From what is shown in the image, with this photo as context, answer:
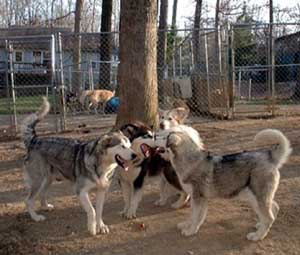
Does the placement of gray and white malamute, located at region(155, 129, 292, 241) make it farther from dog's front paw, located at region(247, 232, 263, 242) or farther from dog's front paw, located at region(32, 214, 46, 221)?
dog's front paw, located at region(32, 214, 46, 221)

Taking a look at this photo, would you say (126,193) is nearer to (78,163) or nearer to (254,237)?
(78,163)

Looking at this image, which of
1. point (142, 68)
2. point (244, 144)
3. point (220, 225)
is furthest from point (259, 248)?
point (244, 144)

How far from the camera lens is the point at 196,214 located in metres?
5.36

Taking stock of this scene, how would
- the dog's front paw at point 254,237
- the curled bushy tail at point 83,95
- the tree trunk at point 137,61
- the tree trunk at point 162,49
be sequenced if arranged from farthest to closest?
the curled bushy tail at point 83,95 → the tree trunk at point 162,49 → the tree trunk at point 137,61 → the dog's front paw at point 254,237

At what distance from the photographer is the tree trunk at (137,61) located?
841 cm

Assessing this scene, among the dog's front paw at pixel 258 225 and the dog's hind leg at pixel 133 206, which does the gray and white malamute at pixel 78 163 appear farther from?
the dog's front paw at pixel 258 225

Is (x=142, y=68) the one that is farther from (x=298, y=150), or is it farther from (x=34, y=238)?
(x=34, y=238)

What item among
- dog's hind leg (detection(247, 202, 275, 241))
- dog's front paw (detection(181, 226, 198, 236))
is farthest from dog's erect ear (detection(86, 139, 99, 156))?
dog's hind leg (detection(247, 202, 275, 241))

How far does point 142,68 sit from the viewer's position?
27.8 ft

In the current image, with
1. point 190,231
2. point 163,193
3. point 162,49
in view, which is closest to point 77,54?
point 162,49

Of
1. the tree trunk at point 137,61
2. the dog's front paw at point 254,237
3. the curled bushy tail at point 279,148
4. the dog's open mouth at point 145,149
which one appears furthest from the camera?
the tree trunk at point 137,61

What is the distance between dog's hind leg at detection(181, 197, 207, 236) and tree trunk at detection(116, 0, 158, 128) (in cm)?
340

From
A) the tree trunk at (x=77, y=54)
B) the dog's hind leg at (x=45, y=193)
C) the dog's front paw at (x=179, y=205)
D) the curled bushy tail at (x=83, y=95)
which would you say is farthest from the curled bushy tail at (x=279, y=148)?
the tree trunk at (x=77, y=54)

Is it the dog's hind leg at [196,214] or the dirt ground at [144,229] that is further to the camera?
the dog's hind leg at [196,214]
